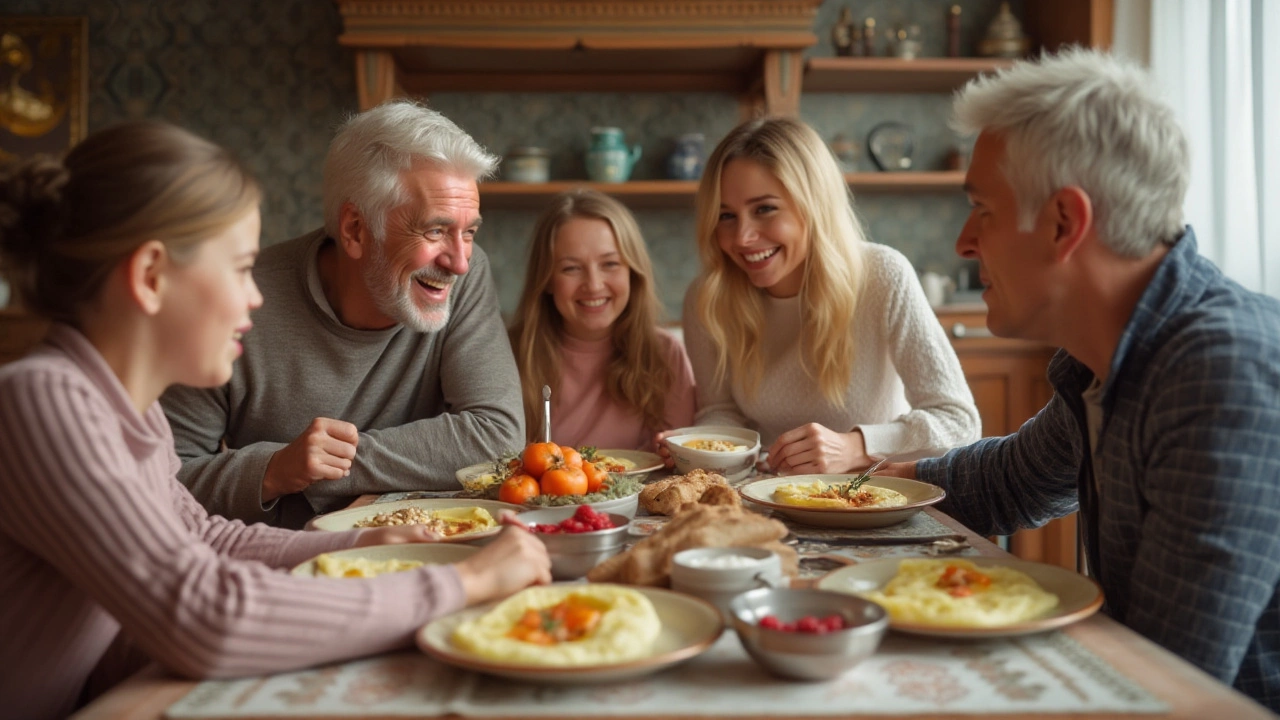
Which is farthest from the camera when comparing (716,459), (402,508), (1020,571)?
(716,459)

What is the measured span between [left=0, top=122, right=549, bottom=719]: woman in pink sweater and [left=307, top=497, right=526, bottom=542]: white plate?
29 cm

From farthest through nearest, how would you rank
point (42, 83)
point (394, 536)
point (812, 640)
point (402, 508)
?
point (42, 83) < point (402, 508) < point (394, 536) < point (812, 640)

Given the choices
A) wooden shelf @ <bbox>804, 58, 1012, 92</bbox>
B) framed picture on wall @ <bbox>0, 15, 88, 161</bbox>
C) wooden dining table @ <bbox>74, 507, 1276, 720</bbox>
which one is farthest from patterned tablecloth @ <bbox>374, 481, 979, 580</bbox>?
framed picture on wall @ <bbox>0, 15, 88, 161</bbox>

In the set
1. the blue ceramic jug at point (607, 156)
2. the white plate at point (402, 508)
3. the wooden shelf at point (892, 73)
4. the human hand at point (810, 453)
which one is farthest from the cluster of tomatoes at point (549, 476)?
the wooden shelf at point (892, 73)

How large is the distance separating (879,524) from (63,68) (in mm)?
4618

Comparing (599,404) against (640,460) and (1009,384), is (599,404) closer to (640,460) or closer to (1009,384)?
(640,460)

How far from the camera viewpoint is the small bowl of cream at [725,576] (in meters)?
1.21

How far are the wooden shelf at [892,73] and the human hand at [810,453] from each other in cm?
272

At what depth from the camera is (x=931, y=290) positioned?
4621 millimetres

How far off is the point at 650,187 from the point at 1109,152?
10.5 ft

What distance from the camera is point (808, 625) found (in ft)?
3.41

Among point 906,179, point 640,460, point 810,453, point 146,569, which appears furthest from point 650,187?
point 146,569

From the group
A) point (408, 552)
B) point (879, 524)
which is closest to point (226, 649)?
point (408, 552)

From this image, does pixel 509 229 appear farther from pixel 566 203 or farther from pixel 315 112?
pixel 566 203
